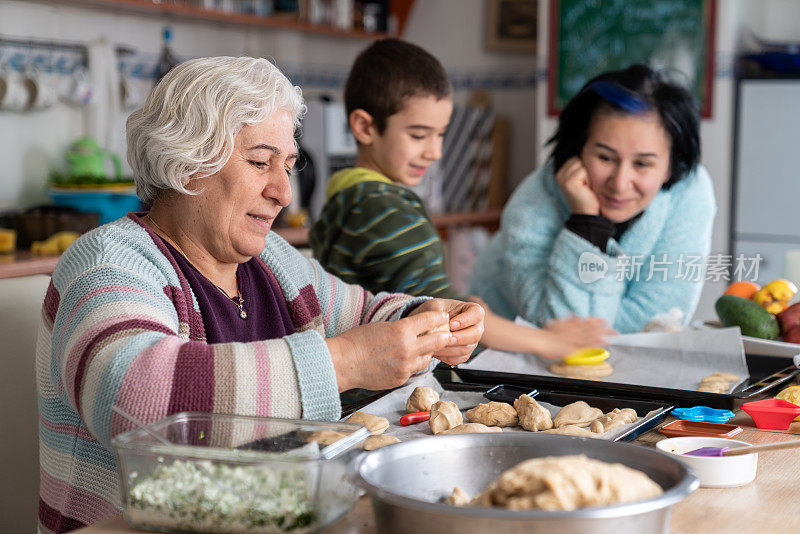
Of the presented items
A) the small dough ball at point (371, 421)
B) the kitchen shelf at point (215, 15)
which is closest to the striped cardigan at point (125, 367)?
the small dough ball at point (371, 421)

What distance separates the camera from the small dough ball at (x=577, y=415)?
1.25m

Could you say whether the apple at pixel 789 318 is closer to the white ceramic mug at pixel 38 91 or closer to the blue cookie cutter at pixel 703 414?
the blue cookie cutter at pixel 703 414

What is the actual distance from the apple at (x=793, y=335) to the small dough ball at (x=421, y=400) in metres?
0.86

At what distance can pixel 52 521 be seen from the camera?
1.27 metres

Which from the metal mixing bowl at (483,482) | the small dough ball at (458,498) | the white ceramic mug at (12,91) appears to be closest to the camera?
the metal mixing bowl at (483,482)

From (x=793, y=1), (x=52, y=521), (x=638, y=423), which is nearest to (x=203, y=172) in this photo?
(x=52, y=521)

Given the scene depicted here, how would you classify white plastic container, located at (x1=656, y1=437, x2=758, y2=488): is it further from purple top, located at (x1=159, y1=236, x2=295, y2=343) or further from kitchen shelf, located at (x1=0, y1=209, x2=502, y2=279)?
kitchen shelf, located at (x1=0, y1=209, x2=502, y2=279)

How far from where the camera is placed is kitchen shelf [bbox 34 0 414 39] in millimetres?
3543

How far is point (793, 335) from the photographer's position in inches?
70.6

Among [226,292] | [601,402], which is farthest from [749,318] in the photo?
[226,292]

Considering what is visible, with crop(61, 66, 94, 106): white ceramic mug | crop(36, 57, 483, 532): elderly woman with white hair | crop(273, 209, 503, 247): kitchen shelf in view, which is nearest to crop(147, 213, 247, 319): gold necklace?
crop(36, 57, 483, 532): elderly woman with white hair

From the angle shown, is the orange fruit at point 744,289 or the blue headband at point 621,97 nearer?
the orange fruit at point 744,289

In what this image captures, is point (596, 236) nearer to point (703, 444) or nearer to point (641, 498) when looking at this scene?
point (703, 444)

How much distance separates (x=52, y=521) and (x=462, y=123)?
3.90 metres
